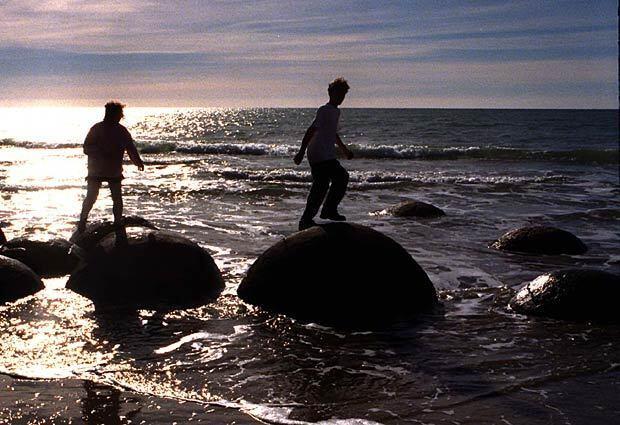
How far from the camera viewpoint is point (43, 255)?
30.9ft

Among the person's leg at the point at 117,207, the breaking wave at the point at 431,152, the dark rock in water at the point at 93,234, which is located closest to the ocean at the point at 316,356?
the person's leg at the point at 117,207

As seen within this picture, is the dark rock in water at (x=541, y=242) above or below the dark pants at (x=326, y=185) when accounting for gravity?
below

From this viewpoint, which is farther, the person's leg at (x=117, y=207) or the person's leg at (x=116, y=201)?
the person's leg at (x=116, y=201)

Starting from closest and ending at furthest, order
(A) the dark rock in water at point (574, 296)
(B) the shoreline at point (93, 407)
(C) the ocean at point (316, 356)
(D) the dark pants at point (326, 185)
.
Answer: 1. (B) the shoreline at point (93, 407)
2. (C) the ocean at point (316, 356)
3. (A) the dark rock in water at point (574, 296)
4. (D) the dark pants at point (326, 185)

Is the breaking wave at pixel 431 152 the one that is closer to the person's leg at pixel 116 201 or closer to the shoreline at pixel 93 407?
the person's leg at pixel 116 201

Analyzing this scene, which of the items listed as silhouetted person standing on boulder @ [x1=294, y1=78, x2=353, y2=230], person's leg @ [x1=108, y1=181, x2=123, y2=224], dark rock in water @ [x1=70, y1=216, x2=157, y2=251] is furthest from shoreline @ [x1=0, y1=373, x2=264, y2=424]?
dark rock in water @ [x1=70, y1=216, x2=157, y2=251]

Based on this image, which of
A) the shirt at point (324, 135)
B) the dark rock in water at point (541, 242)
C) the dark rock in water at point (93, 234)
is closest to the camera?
the shirt at point (324, 135)

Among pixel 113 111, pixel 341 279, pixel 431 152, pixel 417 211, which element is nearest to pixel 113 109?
pixel 113 111

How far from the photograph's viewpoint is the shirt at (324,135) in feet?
28.7

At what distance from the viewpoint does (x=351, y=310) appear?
7262 mm

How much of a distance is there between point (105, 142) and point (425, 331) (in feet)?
16.7

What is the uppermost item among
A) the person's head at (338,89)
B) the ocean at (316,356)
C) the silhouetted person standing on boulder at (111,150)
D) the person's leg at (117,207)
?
the person's head at (338,89)

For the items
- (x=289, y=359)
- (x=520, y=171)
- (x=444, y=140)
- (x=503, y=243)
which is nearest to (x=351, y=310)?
(x=289, y=359)

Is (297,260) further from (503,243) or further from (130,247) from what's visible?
(503,243)
